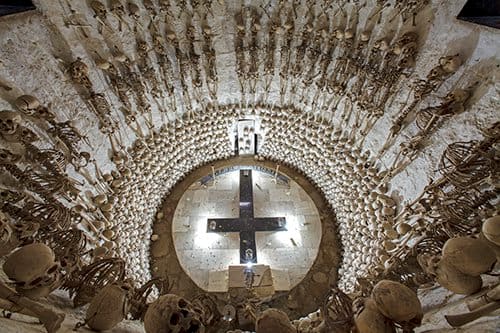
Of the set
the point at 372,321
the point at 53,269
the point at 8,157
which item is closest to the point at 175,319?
the point at 53,269

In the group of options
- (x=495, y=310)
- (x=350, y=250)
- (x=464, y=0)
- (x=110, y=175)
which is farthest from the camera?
(x=350, y=250)

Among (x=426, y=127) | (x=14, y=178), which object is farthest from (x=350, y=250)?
(x=14, y=178)

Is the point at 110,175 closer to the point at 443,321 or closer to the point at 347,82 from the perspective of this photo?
the point at 347,82

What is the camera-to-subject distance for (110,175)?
345cm

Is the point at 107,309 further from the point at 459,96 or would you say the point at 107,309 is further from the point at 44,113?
the point at 459,96

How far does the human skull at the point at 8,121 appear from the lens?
6.81 ft

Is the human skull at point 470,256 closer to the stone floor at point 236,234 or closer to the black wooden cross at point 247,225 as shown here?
the stone floor at point 236,234

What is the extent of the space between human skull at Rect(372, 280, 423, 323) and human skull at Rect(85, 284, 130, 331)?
121 centimetres

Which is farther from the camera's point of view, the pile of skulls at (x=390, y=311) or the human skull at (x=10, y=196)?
the human skull at (x=10, y=196)

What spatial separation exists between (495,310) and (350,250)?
8.91 ft

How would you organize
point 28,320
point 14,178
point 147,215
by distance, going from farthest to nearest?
1. point 147,215
2. point 14,178
3. point 28,320

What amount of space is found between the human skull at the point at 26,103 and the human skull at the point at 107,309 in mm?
1656

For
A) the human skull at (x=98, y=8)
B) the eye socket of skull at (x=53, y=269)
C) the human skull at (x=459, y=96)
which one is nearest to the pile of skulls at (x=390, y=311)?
the eye socket of skull at (x=53, y=269)

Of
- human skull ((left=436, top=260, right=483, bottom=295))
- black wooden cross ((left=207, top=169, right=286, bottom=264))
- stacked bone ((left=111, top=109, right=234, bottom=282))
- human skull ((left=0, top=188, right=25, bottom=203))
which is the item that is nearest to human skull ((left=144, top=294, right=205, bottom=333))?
human skull ((left=436, top=260, right=483, bottom=295))
